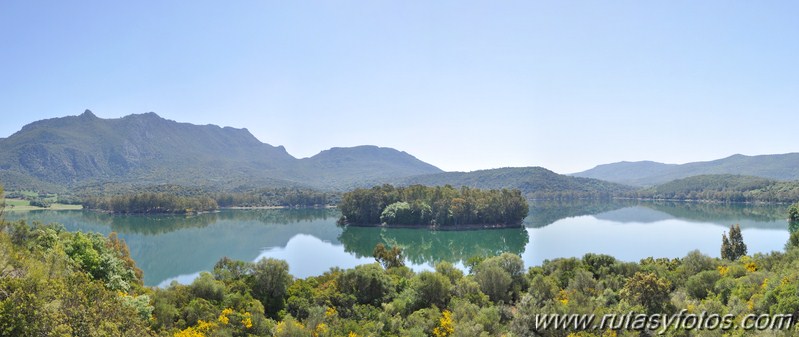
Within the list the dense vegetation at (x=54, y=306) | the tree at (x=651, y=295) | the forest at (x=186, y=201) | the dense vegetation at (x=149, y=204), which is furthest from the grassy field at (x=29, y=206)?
the tree at (x=651, y=295)

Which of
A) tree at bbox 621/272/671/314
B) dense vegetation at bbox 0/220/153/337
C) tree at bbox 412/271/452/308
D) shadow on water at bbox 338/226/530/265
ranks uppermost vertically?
dense vegetation at bbox 0/220/153/337

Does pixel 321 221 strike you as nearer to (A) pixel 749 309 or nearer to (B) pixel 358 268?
(B) pixel 358 268

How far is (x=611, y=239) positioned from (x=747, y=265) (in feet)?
144

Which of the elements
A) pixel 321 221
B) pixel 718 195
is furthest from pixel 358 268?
pixel 718 195

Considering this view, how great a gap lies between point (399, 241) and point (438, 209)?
664 inches

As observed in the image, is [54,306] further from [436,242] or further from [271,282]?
[436,242]

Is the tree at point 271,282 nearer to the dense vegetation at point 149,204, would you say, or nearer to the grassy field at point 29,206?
the dense vegetation at point 149,204

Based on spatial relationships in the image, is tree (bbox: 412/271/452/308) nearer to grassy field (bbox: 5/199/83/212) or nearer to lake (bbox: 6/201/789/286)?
lake (bbox: 6/201/789/286)

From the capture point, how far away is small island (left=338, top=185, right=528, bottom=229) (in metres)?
88.9

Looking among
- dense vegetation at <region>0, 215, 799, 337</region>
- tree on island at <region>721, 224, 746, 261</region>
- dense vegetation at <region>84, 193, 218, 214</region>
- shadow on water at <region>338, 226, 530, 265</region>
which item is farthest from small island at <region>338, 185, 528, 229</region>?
dense vegetation at <region>84, 193, 218, 214</region>

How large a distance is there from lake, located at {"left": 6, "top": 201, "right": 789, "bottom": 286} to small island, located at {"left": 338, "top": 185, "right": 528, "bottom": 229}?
3537 mm

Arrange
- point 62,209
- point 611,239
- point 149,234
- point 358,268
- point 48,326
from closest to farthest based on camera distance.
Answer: point 48,326 → point 358,268 → point 611,239 → point 149,234 → point 62,209

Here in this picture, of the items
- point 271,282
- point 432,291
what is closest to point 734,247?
point 432,291

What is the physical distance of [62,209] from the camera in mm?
145750
